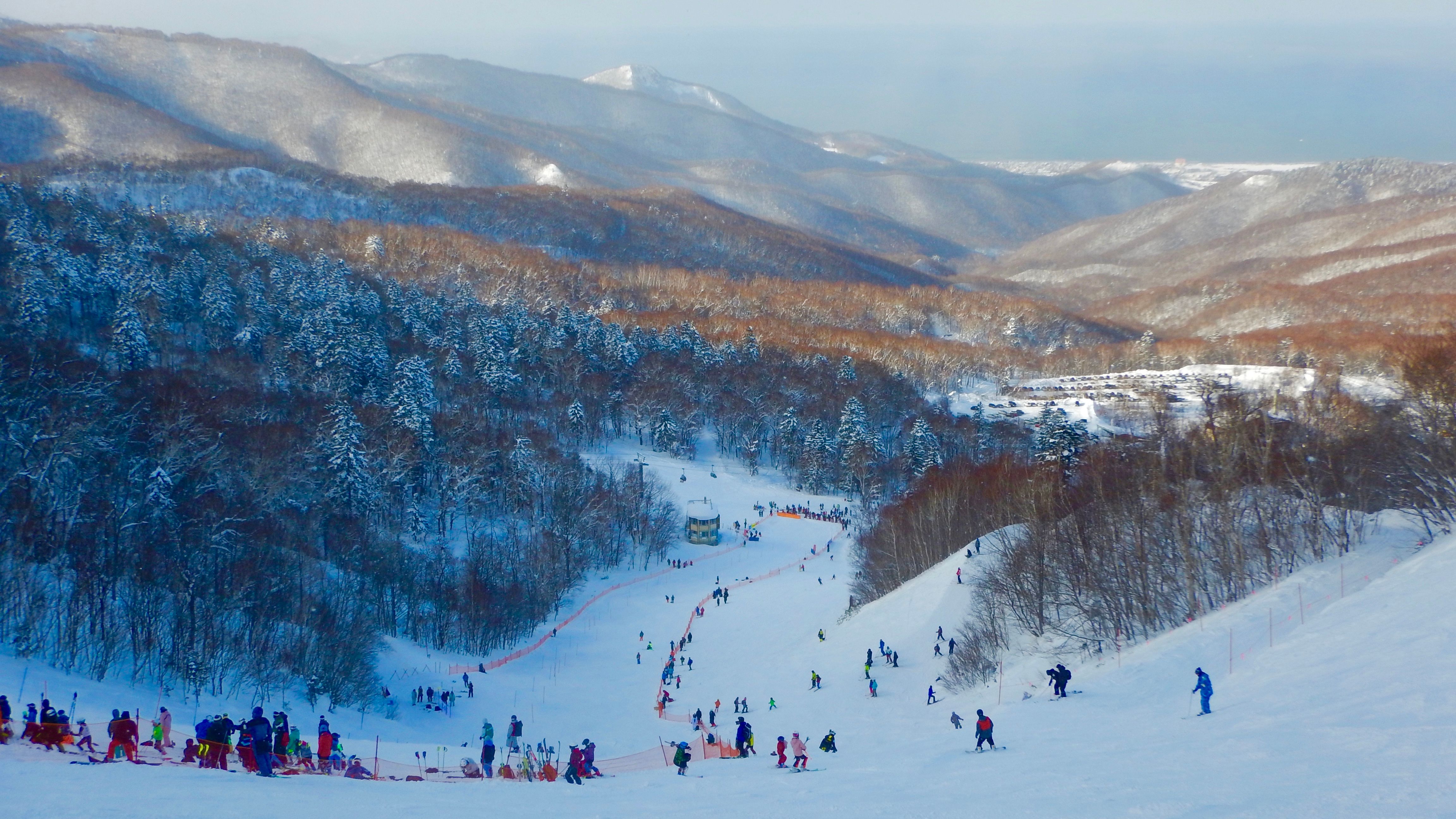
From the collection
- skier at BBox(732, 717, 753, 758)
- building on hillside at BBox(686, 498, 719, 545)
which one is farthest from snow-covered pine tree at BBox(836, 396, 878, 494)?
skier at BBox(732, 717, 753, 758)

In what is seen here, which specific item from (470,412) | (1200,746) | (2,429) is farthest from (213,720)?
(470,412)

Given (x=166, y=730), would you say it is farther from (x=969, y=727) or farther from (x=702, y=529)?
(x=702, y=529)

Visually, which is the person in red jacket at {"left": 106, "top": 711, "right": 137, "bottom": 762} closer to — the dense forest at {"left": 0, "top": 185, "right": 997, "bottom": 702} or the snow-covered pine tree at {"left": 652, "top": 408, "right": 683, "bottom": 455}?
the dense forest at {"left": 0, "top": 185, "right": 997, "bottom": 702}

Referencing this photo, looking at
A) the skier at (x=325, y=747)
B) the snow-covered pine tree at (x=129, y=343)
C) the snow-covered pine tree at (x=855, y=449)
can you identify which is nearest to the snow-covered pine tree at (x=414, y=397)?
the snow-covered pine tree at (x=129, y=343)

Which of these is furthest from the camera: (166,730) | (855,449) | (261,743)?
(855,449)

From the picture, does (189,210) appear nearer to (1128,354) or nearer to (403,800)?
(1128,354)

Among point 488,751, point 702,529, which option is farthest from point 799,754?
point 702,529
